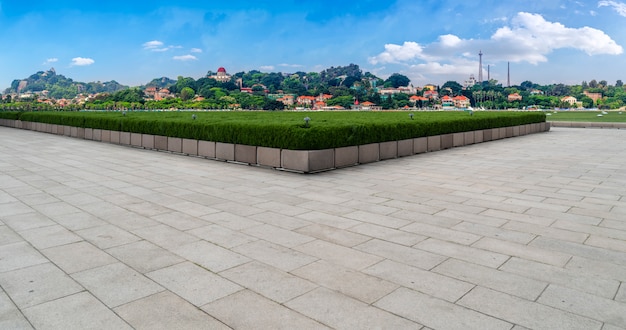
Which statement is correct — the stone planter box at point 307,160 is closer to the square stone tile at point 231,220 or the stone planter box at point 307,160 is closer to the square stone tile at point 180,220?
the square stone tile at point 231,220

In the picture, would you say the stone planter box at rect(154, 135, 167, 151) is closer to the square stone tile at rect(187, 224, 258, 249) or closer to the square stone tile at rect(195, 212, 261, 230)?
the square stone tile at rect(195, 212, 261, 230)

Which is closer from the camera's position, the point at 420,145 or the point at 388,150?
the point at 388,150

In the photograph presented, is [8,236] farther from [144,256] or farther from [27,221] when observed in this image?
[144,256]

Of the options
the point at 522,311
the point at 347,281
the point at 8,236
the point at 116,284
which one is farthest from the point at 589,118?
the point at 8,236

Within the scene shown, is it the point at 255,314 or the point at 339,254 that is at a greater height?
the point at 339,254

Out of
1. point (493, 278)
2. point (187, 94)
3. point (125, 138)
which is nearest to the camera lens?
point (493, 278)

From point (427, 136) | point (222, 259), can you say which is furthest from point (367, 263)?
point (427, 136)

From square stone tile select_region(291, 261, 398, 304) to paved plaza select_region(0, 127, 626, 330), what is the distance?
0.02 meters

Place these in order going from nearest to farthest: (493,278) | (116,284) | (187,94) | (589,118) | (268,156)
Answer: (116,284)
(493,278)
(268,156)
(589,118)
(187,94)

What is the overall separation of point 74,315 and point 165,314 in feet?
2.55

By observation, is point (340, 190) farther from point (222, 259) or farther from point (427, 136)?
point (427, 136)

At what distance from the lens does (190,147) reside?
1435cm

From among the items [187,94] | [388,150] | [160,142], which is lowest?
[388,150]

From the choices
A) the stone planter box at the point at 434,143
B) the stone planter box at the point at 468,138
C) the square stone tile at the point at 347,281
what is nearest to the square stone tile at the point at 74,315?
the square stone tile at the point at 347,281
